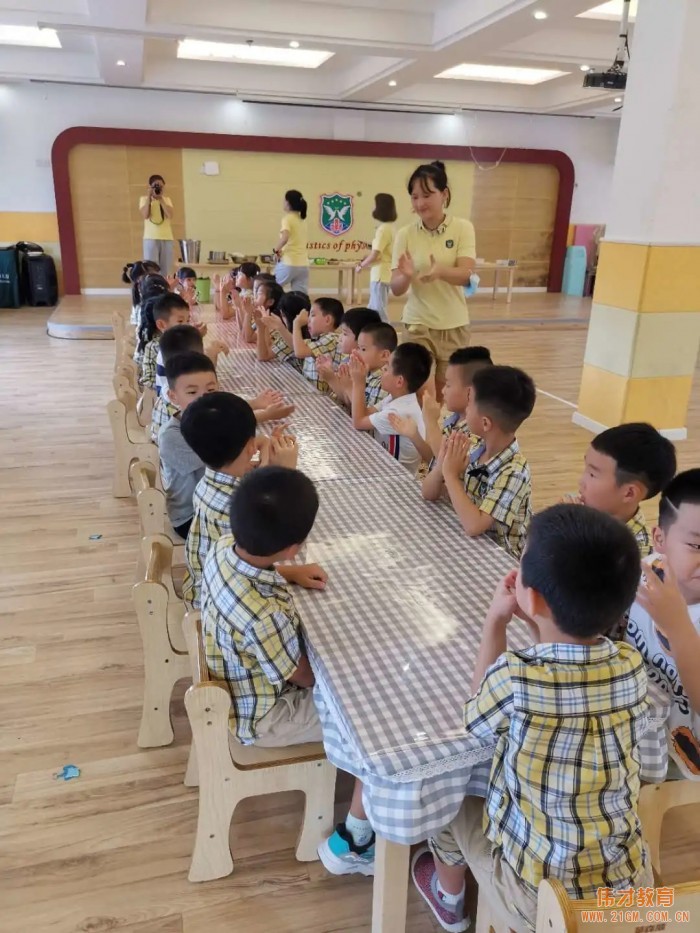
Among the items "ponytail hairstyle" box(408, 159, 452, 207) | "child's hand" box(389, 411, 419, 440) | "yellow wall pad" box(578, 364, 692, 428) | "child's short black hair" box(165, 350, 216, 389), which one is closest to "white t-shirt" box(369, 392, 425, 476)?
"child's hand" box(389, 411, 419, 440)

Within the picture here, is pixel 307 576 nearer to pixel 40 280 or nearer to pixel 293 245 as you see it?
pixel 293 245

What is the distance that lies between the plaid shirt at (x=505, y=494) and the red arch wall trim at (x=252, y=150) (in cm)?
994

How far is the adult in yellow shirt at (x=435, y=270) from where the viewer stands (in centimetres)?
323

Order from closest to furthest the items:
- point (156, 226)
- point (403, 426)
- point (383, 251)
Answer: point (403, 426)
point (383, 251)
point (156, 226)

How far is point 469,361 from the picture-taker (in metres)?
2.52

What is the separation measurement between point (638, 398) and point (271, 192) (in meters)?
8.04

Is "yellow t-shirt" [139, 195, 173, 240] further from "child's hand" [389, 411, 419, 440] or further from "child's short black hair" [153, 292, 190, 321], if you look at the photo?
"child's hand" [389, 411, 419, 440]

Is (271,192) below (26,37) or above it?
below

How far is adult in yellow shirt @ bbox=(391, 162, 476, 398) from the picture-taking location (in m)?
3.23

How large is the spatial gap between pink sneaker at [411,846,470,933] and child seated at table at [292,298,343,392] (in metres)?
2.31

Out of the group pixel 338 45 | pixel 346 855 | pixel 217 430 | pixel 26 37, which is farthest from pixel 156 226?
pixel 346 855

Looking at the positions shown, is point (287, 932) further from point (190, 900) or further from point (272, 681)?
point (272, 681)

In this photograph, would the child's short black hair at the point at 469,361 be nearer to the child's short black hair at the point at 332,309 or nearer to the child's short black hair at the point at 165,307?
the child's short black hair at the point at 332,309

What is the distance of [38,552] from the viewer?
3.14 meters
